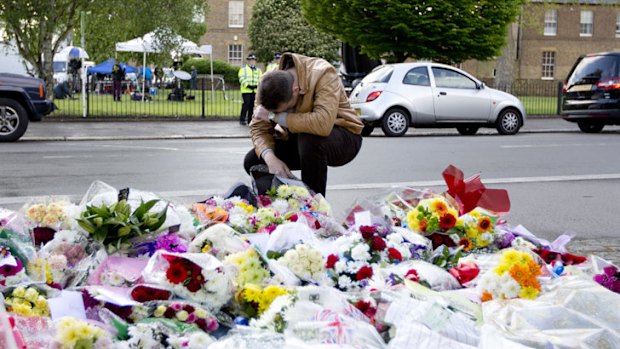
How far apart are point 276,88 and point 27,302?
2781 millimetres

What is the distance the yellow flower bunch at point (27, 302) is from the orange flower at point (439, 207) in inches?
93.1

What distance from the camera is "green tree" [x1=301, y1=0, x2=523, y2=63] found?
26.4m

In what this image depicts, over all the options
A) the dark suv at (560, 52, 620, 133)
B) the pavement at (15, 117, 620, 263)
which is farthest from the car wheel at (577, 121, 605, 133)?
the pavement at (15, 117, 620, 263)

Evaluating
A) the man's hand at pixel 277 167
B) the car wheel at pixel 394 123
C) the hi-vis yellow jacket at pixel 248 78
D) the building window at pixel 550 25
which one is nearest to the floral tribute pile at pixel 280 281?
the man's hand at pixel 277 167

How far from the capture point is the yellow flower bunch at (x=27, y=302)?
10.6 feet

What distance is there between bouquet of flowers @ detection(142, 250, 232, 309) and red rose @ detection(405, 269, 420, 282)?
2.87 ft

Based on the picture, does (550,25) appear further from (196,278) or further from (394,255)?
(196,278)

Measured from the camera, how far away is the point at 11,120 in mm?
15961

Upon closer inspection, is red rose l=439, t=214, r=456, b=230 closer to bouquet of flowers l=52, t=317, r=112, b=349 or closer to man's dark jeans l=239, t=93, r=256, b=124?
bouquet of flowers l=52, t=317, r=112, b=349

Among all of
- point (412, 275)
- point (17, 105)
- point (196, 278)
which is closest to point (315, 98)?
point (412, 275)

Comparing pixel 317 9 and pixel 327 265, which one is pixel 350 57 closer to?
pixel 317 9

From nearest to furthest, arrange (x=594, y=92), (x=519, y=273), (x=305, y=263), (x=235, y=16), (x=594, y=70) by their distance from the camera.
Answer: (x=519, y=273), (x=305, y=263), (x=594, y=92), (x=594, y=70), (x=235, y=16)

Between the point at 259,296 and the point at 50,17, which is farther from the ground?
the point at 50,17

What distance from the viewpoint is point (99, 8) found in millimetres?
24234
